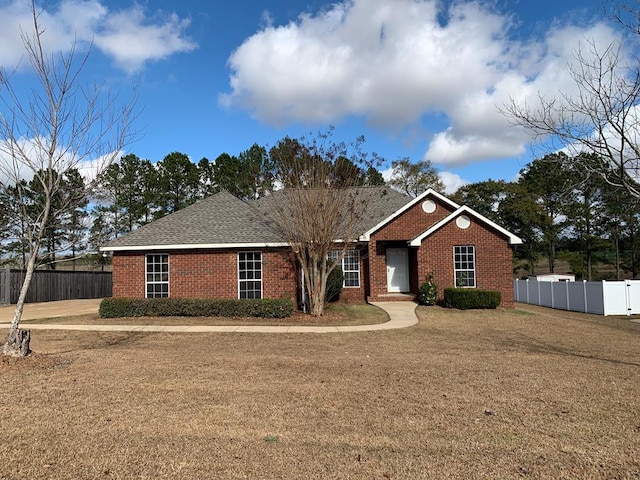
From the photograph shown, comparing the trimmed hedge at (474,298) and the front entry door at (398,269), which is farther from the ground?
the front entry door at (398,269)

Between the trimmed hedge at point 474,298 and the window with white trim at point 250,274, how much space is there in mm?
7700

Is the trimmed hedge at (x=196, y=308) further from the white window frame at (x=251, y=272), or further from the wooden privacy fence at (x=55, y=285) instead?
the wooden privacy fence at (x=55, y=285)

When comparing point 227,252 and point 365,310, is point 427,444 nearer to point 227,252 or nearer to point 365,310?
point 365,310

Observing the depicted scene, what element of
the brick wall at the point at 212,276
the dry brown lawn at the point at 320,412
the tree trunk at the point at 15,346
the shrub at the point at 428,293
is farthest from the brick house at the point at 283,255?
the tree trunk at the point at 15,346

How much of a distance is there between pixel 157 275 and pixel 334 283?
23.5 ft

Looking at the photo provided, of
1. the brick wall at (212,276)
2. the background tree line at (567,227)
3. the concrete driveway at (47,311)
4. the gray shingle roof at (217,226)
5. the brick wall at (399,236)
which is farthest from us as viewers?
the background tree line at (567,227)

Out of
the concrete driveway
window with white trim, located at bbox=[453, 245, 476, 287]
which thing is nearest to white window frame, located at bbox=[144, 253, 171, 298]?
the concrete driveway

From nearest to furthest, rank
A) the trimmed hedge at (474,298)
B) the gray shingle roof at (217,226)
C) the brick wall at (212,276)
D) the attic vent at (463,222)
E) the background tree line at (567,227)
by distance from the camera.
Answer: the trimmed hedge at (474,298) → the gray shingle roof at (217,226) → the brick wall at (212,276) → the attic vent at (463,222) → the background tree line at (567,227)

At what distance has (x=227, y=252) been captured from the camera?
A: 1875cm

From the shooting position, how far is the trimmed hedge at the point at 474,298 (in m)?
17.9

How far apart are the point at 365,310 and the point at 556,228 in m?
28.1

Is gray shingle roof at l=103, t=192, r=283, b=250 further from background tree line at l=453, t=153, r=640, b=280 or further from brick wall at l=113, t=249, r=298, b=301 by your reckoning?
background tree line at l=453, t=153, r=640, b=280

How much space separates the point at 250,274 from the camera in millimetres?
18922

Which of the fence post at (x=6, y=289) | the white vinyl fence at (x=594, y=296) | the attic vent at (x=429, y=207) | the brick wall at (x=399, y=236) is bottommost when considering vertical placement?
the white vinyl fence at (x=594, y=296)
